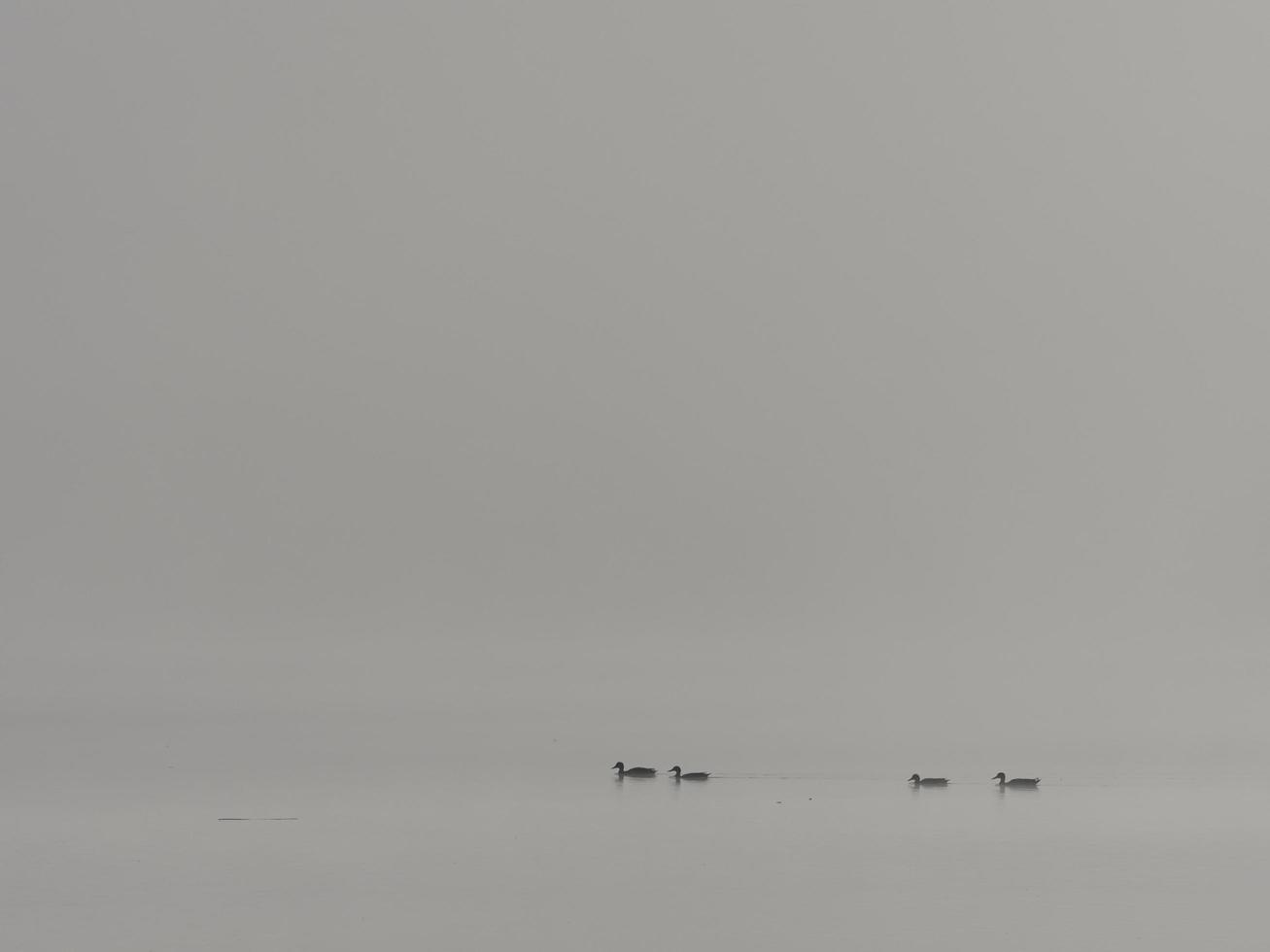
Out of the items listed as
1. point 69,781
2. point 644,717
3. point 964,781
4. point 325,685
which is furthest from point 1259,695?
point 69,781

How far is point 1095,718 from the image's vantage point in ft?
70.2

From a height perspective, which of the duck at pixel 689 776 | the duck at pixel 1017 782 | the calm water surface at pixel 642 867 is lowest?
the calm water surface at pixel 642 867

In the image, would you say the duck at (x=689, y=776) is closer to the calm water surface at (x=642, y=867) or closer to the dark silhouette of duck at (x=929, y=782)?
the calm water surface at (x=642, y=867)

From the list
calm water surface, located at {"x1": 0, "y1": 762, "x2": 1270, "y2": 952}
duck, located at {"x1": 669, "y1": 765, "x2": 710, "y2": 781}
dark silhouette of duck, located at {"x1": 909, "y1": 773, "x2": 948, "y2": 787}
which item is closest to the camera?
calm water surface, located at {"x1": 0, "y1": 762, "x2": 1270, "y2": 952}

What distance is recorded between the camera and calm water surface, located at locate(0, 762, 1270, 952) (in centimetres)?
944

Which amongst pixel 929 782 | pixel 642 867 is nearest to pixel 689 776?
pixel 929 782

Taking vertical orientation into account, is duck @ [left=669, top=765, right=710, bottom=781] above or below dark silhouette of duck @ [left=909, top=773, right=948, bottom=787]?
above

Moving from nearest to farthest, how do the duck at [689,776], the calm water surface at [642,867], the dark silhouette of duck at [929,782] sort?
1. the calm water surface at [642,867]
2. the dark silhouette of duck at [929,782]
3. the duck at [689,776]

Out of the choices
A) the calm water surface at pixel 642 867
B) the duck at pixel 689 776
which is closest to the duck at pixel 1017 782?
the calm water surface at pixel 642 867

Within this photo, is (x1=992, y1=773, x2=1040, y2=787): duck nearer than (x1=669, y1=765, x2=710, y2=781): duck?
Yes

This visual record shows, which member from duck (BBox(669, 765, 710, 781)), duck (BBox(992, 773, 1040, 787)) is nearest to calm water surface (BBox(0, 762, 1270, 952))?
duck (BBox(992, 773, 1040, 787))

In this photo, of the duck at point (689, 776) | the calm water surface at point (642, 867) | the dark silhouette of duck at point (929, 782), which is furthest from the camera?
the duck at point (689, 776)

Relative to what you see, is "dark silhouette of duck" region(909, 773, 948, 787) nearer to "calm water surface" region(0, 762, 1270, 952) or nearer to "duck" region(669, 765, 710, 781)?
"calm water surface" region(0, 762, 1270, 952)

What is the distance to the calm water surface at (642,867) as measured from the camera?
9.44 m
